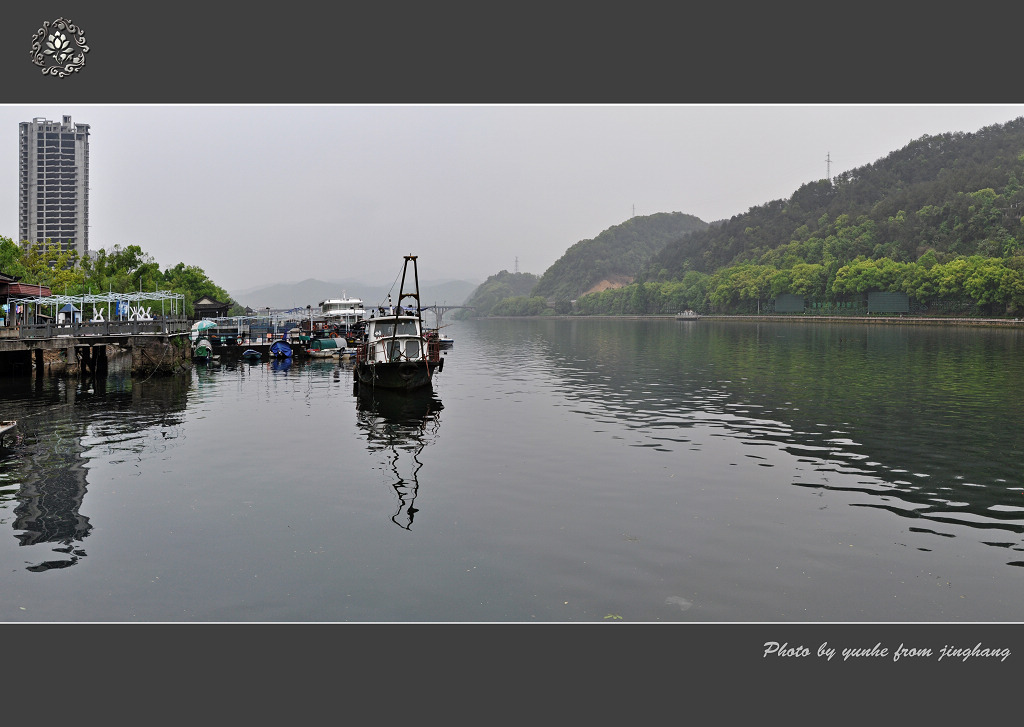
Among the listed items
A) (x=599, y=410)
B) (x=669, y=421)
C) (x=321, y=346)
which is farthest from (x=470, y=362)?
(x=669, y=421)

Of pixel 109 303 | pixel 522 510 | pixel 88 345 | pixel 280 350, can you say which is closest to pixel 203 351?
pixel 280 350

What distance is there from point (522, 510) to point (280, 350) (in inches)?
2738

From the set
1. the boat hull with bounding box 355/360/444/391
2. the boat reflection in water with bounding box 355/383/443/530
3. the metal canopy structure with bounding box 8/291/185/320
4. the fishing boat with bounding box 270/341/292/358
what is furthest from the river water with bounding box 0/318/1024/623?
the fishing boat with bounding box 270/341/292/358

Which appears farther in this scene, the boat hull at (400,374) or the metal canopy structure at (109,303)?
the metal canopy structure at (109,303)

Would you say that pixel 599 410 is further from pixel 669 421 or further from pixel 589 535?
pixel 589 535

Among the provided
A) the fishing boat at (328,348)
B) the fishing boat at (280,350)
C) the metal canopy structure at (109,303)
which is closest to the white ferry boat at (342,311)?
the metal canopy structure at (109,303)

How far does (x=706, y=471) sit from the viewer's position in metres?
26.7

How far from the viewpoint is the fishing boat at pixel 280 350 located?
85500 millimetres

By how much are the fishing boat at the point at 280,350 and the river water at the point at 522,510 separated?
39.6 m

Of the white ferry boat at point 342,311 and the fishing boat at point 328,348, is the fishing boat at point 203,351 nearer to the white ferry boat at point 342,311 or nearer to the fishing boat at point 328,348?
the fishing boat at point 328,348

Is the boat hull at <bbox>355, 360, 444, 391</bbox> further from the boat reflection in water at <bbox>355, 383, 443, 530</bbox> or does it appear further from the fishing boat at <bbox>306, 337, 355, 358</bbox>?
the fishing boat at <bbox>306, 337, 355, 358</bbox>

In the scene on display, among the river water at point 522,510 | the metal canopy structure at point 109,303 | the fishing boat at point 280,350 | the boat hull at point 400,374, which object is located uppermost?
the metal canopy structure at point 109,303

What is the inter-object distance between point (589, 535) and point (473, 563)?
360cm

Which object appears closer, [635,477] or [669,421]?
[635,477]
